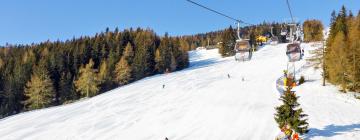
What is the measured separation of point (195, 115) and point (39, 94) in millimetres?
46034

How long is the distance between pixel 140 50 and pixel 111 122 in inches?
2328

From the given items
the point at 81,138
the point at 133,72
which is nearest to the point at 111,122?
the point at 81,138

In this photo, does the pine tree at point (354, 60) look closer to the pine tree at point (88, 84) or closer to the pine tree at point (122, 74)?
the pine tree at point (122, 74)

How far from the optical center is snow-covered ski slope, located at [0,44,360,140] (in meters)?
35.0

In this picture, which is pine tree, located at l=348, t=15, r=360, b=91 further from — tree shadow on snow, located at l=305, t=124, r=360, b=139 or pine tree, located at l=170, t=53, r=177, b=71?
pine tree, located at l=170, t=53, r=177, b=71

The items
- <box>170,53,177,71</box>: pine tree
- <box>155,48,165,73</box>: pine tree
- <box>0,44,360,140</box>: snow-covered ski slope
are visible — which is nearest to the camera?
<box>0,44,360,140</box>: snow-covered ski slope

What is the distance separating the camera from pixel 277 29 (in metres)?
163

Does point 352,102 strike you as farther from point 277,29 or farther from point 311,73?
point 277,29

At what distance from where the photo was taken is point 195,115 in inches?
1697

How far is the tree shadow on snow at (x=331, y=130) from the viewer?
103 feet

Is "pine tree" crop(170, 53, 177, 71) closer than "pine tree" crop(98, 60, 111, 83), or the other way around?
"pine tree" crop(98, 60, 111, 83)

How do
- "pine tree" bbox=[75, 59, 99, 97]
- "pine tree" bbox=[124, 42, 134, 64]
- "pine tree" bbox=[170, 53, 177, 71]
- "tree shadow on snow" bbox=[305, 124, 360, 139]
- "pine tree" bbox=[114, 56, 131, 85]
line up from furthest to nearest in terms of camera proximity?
"pine tree" bbox=[124, 42, 134, 64] → "pine tree" bbox=[170, 53, 177, 71] → "pine tree" bbox=[114, 56, 131, 85] → "pine tree" bbox=[75, 59, 99, 97] → "tree shadow on snow" bbox=[305, 124, 360, 139]

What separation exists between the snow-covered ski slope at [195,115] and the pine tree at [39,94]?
1984 cm

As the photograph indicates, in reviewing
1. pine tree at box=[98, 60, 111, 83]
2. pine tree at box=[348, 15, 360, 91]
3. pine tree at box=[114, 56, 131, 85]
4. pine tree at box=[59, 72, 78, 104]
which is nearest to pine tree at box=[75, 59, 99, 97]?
pine tree at box=[98, 60, 111, 83]
